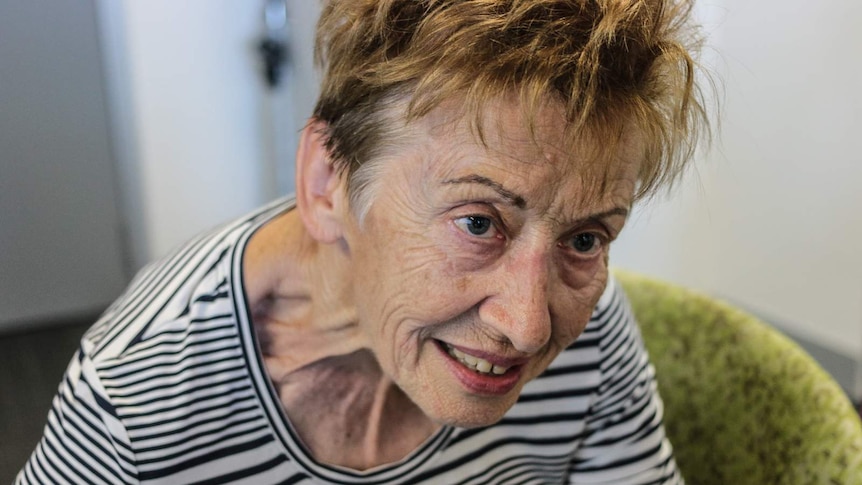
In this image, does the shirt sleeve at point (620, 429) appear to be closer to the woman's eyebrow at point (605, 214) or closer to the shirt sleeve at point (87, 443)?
the woman's eyebrow at point (605, 214)

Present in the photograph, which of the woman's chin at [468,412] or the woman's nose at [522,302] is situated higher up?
the woman's nose at [522,302]

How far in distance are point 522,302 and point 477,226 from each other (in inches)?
3.2

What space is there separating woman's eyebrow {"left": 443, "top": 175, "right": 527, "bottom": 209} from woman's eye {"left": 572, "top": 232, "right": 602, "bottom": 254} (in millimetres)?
99

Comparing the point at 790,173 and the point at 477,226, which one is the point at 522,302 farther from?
the point at 790,173

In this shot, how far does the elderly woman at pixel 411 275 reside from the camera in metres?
0.65

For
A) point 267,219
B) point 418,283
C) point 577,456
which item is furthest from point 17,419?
point 577,456

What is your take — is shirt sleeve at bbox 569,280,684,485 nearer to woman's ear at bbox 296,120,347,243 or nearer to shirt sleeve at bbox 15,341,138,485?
woman's ear at bbox 296,120,347,243

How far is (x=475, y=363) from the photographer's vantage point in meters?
0.75

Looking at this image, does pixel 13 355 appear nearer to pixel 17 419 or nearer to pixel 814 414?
pixel 17 419

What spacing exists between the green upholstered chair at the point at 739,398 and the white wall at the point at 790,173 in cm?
41

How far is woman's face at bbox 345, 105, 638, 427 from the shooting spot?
0.66 meters

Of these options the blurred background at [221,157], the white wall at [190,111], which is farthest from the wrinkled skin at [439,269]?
the white wall at [190,111]

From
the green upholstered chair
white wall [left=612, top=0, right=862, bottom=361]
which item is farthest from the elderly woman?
white wall [left=612, top=0, right=862, bottom=361]

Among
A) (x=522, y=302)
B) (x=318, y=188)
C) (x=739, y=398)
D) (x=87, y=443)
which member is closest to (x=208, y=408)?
(x=87, y=443)
